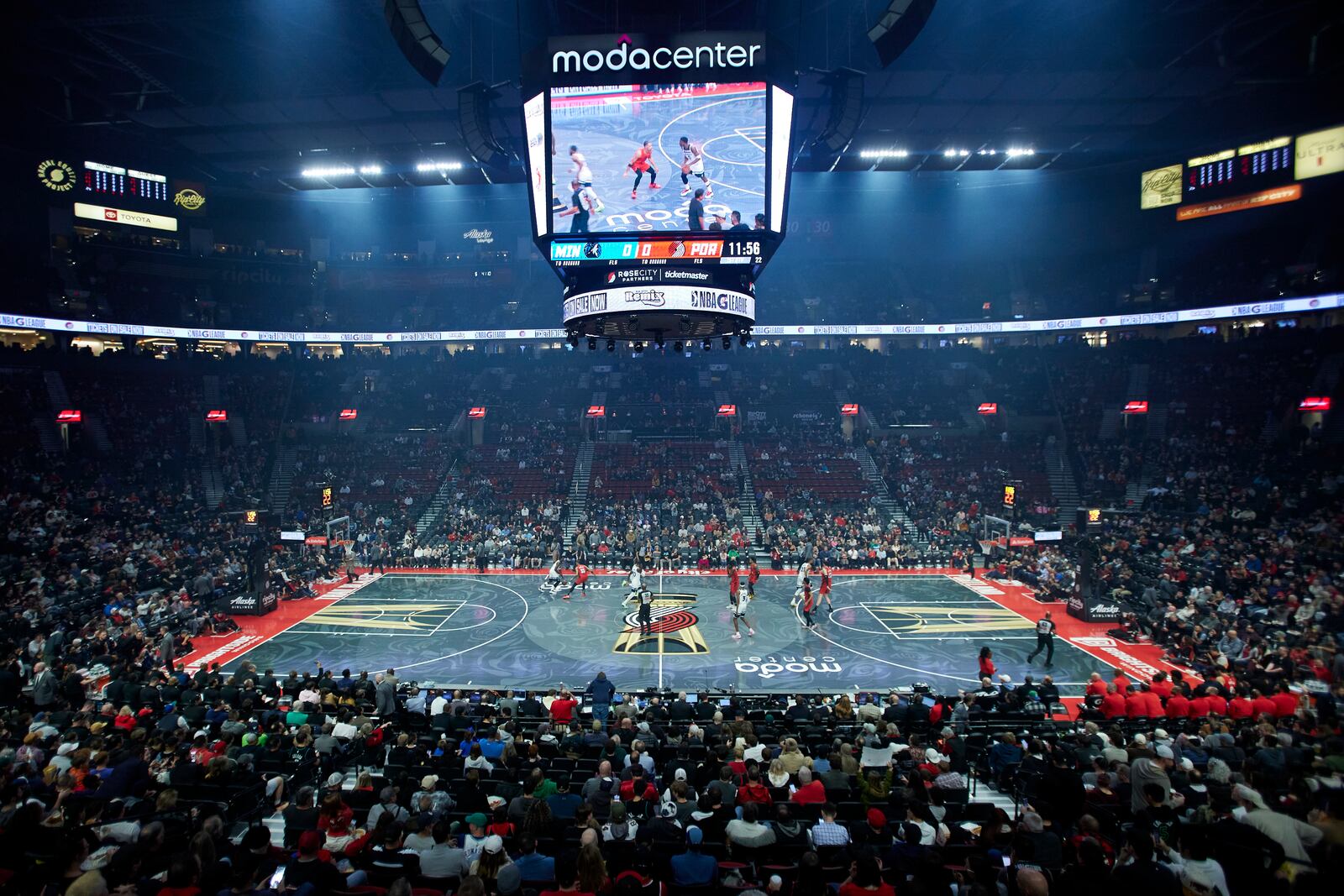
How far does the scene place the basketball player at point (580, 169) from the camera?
1230 cm

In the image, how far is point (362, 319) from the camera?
4856 cm

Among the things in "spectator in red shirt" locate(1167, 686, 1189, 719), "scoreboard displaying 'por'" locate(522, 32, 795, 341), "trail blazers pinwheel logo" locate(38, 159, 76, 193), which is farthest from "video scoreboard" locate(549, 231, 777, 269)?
"trail blazers pinwheel logo" locate(38, 159, 76, 193)

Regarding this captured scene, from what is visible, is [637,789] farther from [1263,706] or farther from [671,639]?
[1263,706]

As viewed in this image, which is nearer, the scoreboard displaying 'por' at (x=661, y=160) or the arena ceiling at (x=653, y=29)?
the scoreboard displaying 'por' at (x=661, y=160)

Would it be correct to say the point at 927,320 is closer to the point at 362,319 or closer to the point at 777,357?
the point at 777,357

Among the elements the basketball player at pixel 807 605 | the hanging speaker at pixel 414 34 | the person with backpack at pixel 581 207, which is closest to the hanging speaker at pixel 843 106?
the person with backpack at pixel 581 207

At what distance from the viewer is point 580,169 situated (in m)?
12.4

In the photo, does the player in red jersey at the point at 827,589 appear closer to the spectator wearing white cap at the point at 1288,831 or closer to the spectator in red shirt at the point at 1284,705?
the spectator in red shirt at the point at 1284,705

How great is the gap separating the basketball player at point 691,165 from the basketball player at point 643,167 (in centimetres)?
→ 49

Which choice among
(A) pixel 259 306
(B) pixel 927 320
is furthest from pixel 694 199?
(A) pixel 259 306

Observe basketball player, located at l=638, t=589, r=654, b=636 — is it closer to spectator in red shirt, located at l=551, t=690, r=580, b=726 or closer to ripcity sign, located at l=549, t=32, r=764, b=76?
spectator in red shirt, located at l=551, t=690, r=580, b=726

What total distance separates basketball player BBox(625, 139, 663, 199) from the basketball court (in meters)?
11.5

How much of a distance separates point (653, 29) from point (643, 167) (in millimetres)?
5419

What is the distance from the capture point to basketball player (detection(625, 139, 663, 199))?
12.2 m
